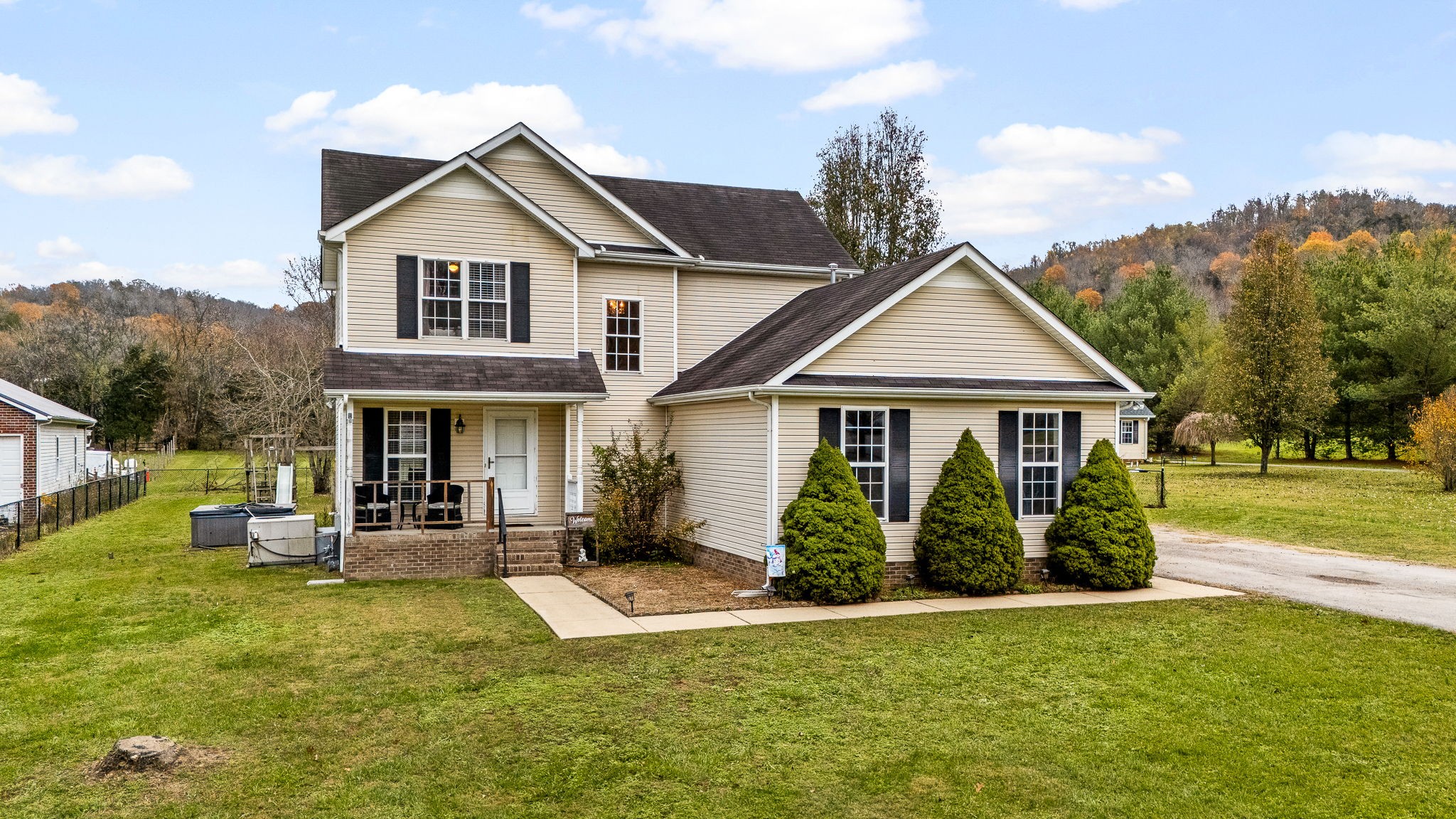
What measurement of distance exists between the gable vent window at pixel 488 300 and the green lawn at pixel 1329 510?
1666 centimetres

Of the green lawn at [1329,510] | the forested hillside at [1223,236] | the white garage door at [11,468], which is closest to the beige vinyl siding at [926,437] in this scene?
the green lawn at [1329,510]

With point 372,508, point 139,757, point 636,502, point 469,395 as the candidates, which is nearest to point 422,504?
point 372,508

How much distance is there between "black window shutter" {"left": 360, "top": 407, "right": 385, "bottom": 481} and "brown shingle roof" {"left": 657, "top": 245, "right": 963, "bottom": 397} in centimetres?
503

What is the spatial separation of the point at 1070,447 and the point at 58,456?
91.1ft

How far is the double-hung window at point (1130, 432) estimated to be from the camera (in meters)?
51.1

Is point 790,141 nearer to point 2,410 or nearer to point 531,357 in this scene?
point 531,357

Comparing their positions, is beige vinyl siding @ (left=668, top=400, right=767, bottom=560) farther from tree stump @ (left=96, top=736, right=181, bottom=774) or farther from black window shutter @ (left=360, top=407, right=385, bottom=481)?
tree stump @ (left=96, top=736, right=181, bottom=774)

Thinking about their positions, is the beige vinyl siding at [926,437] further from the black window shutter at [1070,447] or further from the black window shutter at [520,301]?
the black window shutter at [520,301]

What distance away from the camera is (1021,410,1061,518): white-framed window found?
47.6 feet

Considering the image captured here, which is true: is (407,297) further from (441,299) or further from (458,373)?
(458,373)

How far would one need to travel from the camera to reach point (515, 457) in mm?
17125

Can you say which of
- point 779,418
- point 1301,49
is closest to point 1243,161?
point 1301,49

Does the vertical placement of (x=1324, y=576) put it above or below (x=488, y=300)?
below

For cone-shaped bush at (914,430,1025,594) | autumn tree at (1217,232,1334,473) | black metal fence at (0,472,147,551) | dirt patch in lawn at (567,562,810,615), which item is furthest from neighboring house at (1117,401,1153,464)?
black metal fence at (0,472,147,551)
